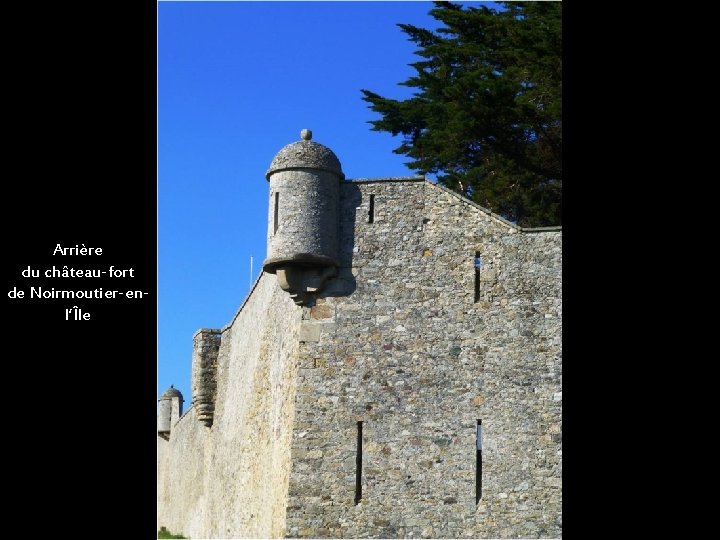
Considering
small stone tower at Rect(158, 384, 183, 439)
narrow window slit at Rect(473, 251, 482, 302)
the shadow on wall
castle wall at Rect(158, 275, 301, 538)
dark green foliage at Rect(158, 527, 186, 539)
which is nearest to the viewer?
narrow window slit at Rect(473, 251, 482, 302)

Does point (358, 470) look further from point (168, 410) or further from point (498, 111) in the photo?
point (168, 410)

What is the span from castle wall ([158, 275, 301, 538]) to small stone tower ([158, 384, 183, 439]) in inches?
257

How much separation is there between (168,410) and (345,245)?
21205 millimetres

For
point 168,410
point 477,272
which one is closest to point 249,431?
point 477,272

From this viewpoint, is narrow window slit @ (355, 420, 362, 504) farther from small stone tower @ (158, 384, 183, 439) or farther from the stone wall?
small stone tower @ (158, 384, 183, 439)

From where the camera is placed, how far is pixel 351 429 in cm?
1856

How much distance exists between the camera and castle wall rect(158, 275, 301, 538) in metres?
19.7

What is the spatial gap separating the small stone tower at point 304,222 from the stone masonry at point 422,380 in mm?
205

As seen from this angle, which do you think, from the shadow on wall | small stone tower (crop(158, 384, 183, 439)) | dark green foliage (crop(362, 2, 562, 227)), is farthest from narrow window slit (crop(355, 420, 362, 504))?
small stone tower (crop(158, 384, 183, 439))

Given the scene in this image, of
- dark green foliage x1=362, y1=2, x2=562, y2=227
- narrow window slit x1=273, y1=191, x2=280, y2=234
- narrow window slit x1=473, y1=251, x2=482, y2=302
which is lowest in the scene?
narrow window slit x1=473, y1=251, x2=482, y2=302

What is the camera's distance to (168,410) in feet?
129
